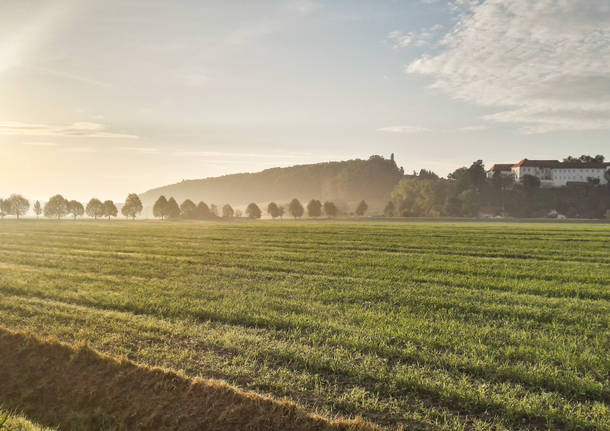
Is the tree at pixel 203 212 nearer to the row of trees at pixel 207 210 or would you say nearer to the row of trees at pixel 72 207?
the row of trees at pixel 207 210

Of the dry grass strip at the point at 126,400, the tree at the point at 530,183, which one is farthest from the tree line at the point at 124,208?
the dry grass strip at the point at 126,400

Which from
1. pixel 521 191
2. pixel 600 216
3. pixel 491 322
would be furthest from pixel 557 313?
pixel 521 191

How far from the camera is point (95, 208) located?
4690 inches

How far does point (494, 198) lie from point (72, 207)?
145 m

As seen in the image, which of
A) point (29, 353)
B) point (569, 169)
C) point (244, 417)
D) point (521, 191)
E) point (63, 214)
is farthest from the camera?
point (569, 169)

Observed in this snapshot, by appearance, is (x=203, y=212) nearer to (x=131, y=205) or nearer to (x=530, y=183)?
(x=131, y=205)

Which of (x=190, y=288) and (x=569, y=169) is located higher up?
(x=569, y=169)

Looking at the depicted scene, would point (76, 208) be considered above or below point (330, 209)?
above

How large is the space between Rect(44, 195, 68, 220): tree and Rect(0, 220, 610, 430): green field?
122 m

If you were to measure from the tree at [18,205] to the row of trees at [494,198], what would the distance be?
121921 mm

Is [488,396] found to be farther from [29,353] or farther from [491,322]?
[29,353]

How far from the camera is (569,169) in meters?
139

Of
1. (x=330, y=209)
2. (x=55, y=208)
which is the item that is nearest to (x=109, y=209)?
(x=55, y=208)

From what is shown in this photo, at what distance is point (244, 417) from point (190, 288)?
307 inches
